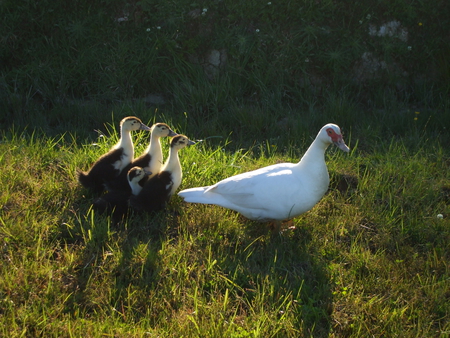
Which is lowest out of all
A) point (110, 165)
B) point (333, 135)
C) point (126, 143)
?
point (110, 165)

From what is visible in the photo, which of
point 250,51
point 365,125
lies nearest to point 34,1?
point 250,51

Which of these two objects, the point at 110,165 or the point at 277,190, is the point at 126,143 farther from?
the point at 277,190

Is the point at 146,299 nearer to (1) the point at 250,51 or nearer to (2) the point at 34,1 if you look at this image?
(1) the point at 250,51

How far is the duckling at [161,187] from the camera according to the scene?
3730 millimetres

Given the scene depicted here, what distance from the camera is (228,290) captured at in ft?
10.1

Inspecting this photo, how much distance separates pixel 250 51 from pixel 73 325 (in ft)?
14.1

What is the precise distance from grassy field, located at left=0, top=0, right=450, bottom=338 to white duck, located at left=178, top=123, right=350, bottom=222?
20cm

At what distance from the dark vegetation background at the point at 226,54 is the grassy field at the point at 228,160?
0.9 inches

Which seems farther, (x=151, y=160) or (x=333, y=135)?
(x=151, y=160)

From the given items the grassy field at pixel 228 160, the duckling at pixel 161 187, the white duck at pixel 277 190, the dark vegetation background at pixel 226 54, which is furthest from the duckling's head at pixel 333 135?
the dark vegetation background at pixel 226 54

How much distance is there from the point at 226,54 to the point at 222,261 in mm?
3650

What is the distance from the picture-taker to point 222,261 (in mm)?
3324

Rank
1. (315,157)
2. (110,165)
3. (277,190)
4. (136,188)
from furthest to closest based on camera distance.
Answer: (110,165)
(136,188)
(315,157)
(277,190)

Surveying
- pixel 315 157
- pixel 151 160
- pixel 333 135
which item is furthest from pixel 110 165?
pixel 333 135
